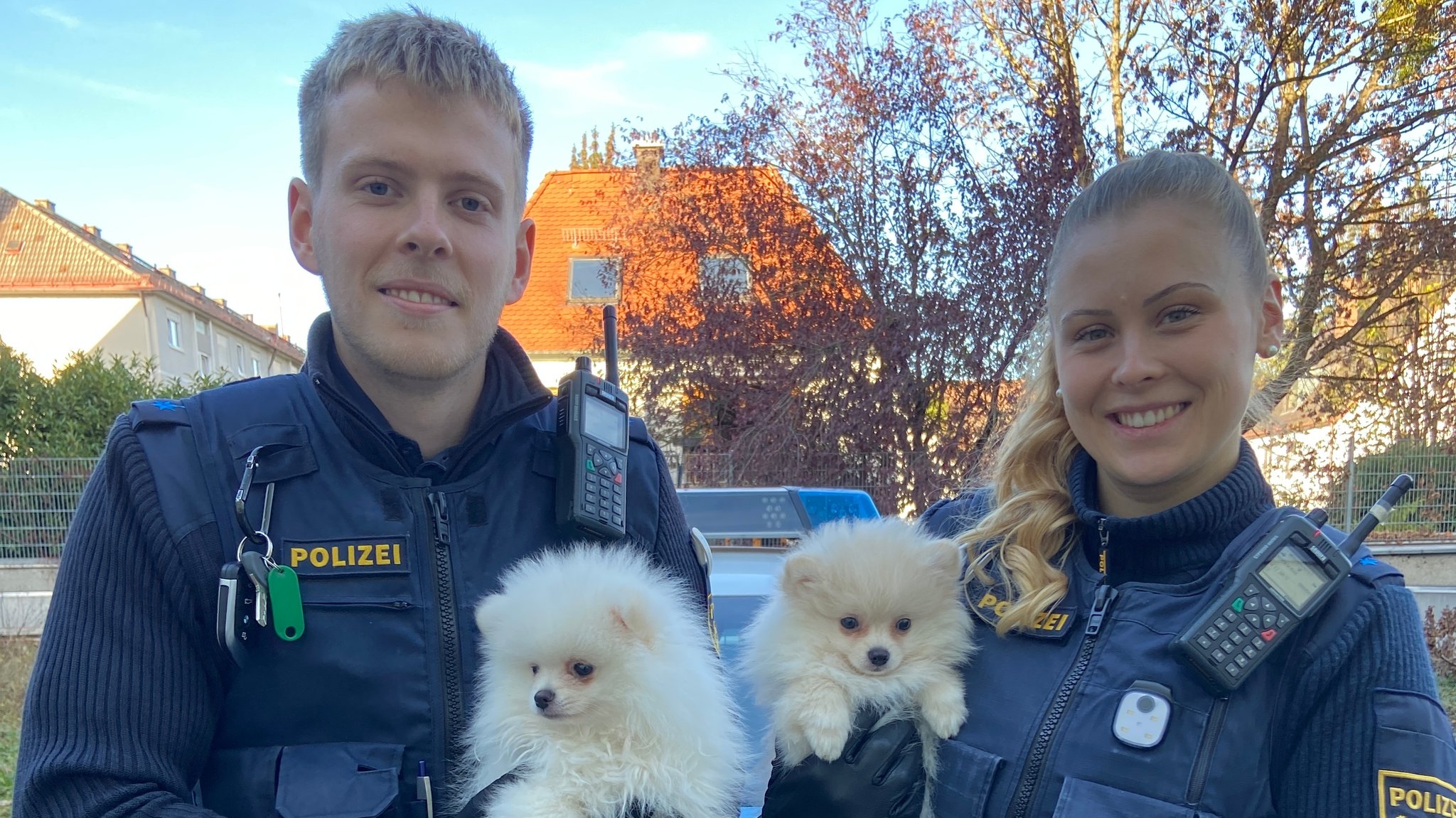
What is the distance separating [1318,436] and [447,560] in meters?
12.6

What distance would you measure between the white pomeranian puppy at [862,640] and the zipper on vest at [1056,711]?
28cm

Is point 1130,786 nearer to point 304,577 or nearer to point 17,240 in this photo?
point 304,577

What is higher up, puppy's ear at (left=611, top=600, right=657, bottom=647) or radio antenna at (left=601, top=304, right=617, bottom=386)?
radio antenna at (left=601, top=304, right=617, bottom=386)

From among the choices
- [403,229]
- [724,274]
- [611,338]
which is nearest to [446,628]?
[403,229]

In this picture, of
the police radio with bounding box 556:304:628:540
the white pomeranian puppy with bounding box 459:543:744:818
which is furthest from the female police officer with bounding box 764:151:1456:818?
the police radio with bounding box 556:304:628:540

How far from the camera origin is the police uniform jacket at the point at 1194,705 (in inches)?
69.4

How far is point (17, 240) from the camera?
35.7 m

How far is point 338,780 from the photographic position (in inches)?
77.4

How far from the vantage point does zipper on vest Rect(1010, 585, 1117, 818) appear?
2.01 meters

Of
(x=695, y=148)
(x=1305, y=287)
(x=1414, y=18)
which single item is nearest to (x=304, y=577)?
(x=695, y=148)

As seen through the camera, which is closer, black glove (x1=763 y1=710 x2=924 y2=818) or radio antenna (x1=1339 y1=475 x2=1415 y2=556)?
radio antenna (x1=1339 y1=475 x2=1415 y2=556)

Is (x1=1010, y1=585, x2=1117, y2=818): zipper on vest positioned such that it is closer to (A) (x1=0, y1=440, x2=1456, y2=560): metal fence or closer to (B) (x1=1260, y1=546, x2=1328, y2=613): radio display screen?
(B) (x1=1260, y1=546, x2=1328, y2=613): radio display screen

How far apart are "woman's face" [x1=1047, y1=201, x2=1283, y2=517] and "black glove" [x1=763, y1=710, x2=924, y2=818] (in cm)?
91

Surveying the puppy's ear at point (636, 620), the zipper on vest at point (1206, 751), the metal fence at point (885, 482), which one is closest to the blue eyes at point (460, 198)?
the puppy's ear at point (636, 620)
